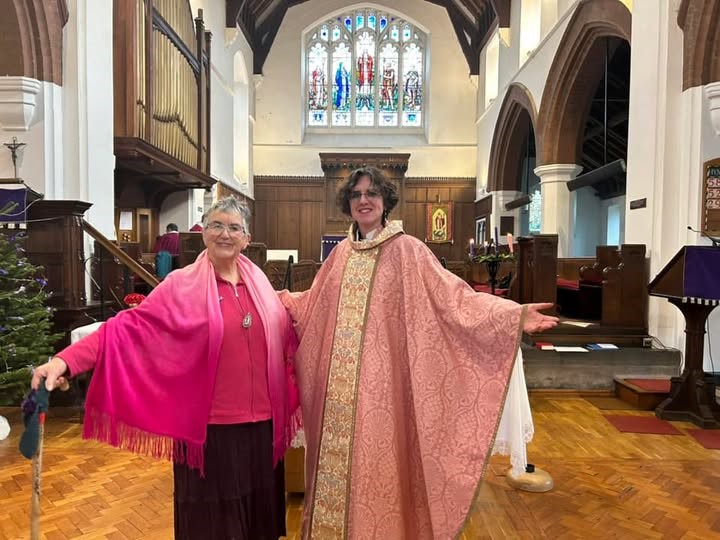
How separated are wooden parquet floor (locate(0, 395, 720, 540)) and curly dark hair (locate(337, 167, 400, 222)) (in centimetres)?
161

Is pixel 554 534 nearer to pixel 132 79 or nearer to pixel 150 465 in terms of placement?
pixel 150 465

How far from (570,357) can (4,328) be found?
4751 mm

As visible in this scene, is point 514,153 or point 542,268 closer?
point 542,268

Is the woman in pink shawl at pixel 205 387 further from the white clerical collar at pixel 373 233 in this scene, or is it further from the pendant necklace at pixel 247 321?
the white clerical collar at pixel 373 233

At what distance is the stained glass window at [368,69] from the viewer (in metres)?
15.4

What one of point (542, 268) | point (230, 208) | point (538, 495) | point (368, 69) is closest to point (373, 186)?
point (230, 208)

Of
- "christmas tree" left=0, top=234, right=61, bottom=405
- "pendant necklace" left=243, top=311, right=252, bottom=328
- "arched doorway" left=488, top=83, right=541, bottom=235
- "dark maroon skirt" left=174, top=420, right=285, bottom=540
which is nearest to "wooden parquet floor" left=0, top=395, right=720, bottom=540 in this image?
"christmas tree" left=0, top=234, right=61, bottom=405

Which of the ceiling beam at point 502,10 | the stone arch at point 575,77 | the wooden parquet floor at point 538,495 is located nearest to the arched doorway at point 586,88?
the stone arch at point 575,77

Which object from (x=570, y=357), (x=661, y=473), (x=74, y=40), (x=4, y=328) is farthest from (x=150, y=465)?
(x=74, y=40)

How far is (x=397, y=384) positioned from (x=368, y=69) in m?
15.1

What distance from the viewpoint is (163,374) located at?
5.26 feet

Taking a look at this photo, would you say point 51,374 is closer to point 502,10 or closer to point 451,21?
point 502,10

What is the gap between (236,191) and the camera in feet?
40.0

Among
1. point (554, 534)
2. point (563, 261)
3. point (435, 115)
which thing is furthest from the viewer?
point (435, 115)
